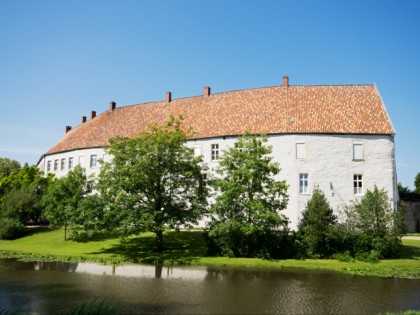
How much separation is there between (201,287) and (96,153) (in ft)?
100

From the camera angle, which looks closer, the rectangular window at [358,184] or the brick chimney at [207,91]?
the rectangular window at [358,184]

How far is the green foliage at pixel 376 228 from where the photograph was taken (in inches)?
976

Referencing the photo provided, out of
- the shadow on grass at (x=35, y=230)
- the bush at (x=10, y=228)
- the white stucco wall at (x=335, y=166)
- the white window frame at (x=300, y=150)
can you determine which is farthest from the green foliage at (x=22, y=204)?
the white window frame at (x=300, y=150)

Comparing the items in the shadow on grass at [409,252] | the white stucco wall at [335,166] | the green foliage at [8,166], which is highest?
the green foliage at [8,166]

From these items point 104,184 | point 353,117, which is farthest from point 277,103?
point 104,184

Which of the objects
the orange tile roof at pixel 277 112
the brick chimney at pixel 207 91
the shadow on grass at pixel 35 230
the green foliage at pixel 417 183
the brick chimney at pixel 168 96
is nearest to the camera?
the orange tile roof at pixel 277 112

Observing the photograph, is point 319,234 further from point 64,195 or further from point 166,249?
point 64,195

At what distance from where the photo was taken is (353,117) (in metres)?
33.9

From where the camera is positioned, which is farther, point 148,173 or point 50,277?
point 148,173

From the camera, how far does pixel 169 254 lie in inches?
1036

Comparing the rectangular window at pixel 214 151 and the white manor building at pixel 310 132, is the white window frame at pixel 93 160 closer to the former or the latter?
the white manor building at pixel 310 132

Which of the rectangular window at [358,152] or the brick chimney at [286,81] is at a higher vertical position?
the brick chimney at [286,81]

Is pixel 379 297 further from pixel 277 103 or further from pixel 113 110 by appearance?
pixel 113 110

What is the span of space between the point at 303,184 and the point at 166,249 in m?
13.4
